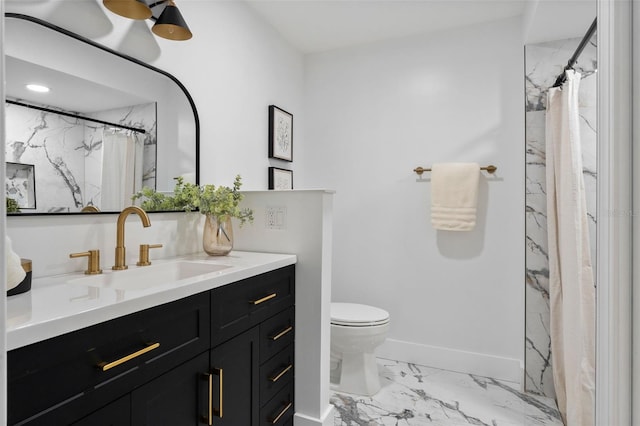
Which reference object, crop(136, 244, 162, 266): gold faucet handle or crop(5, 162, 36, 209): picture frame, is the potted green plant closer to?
crop(136, 244, 162, 266): gold faucet handle

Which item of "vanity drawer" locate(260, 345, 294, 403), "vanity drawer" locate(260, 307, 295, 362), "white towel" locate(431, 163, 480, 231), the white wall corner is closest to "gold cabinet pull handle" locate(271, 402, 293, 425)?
"vanity drawer" locate(260, 345, 294, 403)

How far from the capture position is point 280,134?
2.74 metres

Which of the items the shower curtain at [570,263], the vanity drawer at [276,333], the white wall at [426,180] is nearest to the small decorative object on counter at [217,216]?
the vanity drawer at [276,333]

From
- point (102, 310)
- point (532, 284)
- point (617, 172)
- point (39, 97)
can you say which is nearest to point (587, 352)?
point (532, 284)

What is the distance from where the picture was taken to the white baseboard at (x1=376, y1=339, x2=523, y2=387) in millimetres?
2480

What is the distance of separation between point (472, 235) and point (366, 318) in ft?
3.26

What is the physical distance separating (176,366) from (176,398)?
0.10 metres

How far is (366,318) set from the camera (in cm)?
226

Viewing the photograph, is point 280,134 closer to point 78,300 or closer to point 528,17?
point 528,17

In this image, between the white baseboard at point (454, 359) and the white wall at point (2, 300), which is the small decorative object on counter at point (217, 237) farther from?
the white baseboard at point (454, 359)

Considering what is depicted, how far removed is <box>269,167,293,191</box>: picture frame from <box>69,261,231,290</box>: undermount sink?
110cm

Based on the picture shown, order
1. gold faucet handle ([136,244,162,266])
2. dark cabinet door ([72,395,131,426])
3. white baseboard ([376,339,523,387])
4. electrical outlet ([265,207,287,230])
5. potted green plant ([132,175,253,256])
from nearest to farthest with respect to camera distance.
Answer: dark cabinet door ([72,395,131,426])
gold faucet handle ([136,244,162,266])
potted green plant ([132,175,253,256])
electrical outlet ([265,207,287,230])
white baseboard ([376,339,523,387])

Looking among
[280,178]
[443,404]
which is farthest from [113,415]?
[280,178]

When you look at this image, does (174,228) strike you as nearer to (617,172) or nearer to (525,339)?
(617,172)
